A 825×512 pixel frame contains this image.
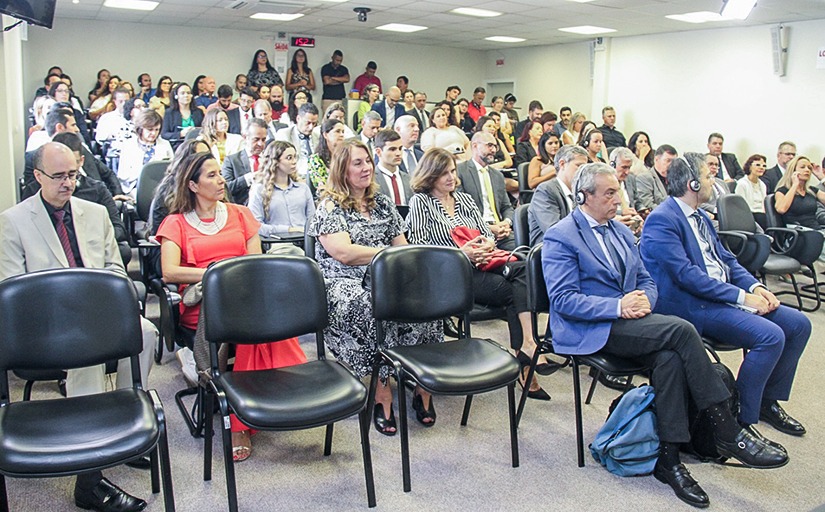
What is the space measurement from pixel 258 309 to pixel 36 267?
0.95m

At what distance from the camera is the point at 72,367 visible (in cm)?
230

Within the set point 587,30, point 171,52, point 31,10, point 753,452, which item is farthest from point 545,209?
point 171,52

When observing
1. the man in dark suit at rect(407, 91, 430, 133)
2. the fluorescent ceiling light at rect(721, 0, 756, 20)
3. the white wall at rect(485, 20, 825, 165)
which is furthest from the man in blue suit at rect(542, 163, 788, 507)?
the man in dark suit at rect(407, 91, 430, 133)

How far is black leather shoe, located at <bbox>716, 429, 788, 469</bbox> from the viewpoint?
104 inches

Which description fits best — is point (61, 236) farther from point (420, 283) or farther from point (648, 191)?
point (648, 191)

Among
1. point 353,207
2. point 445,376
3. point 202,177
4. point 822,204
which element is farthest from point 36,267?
point 822,204

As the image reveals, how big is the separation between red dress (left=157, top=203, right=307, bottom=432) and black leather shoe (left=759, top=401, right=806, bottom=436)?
2.11 m

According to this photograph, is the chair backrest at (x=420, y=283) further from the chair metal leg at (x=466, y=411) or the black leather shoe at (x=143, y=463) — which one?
the black leather shoe at (x=143, y=463)

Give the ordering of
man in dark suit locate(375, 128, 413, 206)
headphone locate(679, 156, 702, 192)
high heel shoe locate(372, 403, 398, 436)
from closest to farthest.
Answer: high heel shoe locate(372, 403, 398, 436), headphone locate(679, 156, 702, 192), man in dark suit locate(375, 128, 413, 206)

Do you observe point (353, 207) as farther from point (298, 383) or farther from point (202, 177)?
point (298, 383)

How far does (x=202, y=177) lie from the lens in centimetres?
308

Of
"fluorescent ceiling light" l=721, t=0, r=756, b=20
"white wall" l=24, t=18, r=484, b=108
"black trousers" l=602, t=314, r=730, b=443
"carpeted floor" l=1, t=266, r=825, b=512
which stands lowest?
"carpeted floor" l=1, t=266, r=825, b=512

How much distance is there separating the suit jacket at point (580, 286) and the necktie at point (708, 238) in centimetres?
59

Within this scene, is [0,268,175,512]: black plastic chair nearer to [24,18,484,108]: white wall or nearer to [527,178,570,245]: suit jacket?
[527,178,570,245]: suit jacket
